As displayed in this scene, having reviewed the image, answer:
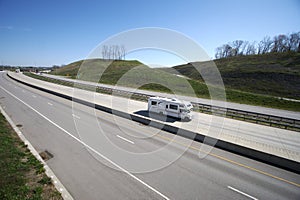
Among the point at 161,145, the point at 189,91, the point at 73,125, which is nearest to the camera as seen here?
the point at 161,145

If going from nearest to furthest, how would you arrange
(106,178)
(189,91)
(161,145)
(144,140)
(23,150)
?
1. (106,178)
2. (23,150)
3. (161,145)
4. (144,140)
5. (189,91)

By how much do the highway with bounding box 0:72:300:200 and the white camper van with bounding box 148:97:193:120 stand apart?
4.71 meters

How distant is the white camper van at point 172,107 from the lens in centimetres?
1641

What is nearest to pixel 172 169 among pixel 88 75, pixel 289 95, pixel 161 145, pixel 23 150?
pixel 161 145

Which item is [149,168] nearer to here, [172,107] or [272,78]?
[172,107]

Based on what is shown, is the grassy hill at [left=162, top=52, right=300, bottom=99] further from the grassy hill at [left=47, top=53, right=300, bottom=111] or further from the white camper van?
the white camper van

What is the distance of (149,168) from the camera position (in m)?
7.85

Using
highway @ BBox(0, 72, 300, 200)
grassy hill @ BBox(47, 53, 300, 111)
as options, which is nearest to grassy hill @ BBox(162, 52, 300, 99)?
grassy hill @ BBox(47, 53, 300, 111)

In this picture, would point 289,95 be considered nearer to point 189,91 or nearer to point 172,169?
point 189,91

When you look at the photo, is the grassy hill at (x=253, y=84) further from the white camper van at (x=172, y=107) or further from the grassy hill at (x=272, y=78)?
the white camper van at (x=172, y=107)

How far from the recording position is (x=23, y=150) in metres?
8.52

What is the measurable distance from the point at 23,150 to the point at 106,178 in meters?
5.51

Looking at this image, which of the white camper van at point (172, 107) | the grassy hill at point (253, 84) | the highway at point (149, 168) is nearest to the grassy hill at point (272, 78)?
the grassy hill at point (253, 84)

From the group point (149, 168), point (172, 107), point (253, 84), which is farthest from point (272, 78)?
point (149, 168)
